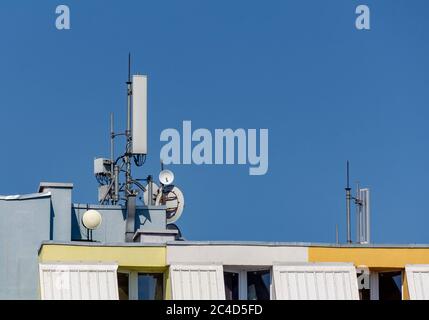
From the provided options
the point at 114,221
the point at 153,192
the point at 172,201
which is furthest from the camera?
the point at 153,192

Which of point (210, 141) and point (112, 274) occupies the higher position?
point (210, 141)

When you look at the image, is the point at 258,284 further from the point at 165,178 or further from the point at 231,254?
the point at 165,178

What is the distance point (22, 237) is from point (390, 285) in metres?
15.5

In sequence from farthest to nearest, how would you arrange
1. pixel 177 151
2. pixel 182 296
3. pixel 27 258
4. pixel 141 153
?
1. pixel 177 151
2. pixel 141 153
3. pixel 27 258
4. pixel 182 296

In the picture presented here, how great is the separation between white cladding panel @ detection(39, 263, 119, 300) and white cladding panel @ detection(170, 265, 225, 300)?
1.57 meters

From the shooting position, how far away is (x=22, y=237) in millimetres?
63438

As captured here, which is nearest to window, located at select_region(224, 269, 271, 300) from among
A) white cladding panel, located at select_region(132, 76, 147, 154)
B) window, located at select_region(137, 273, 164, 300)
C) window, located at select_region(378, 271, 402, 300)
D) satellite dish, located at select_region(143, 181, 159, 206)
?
window, located at select_region(137, 273, 164, 300)

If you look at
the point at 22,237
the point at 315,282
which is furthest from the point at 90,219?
the point at 315,282

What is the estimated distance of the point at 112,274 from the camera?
164 feet

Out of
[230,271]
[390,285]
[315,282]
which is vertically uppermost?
[230,271]
